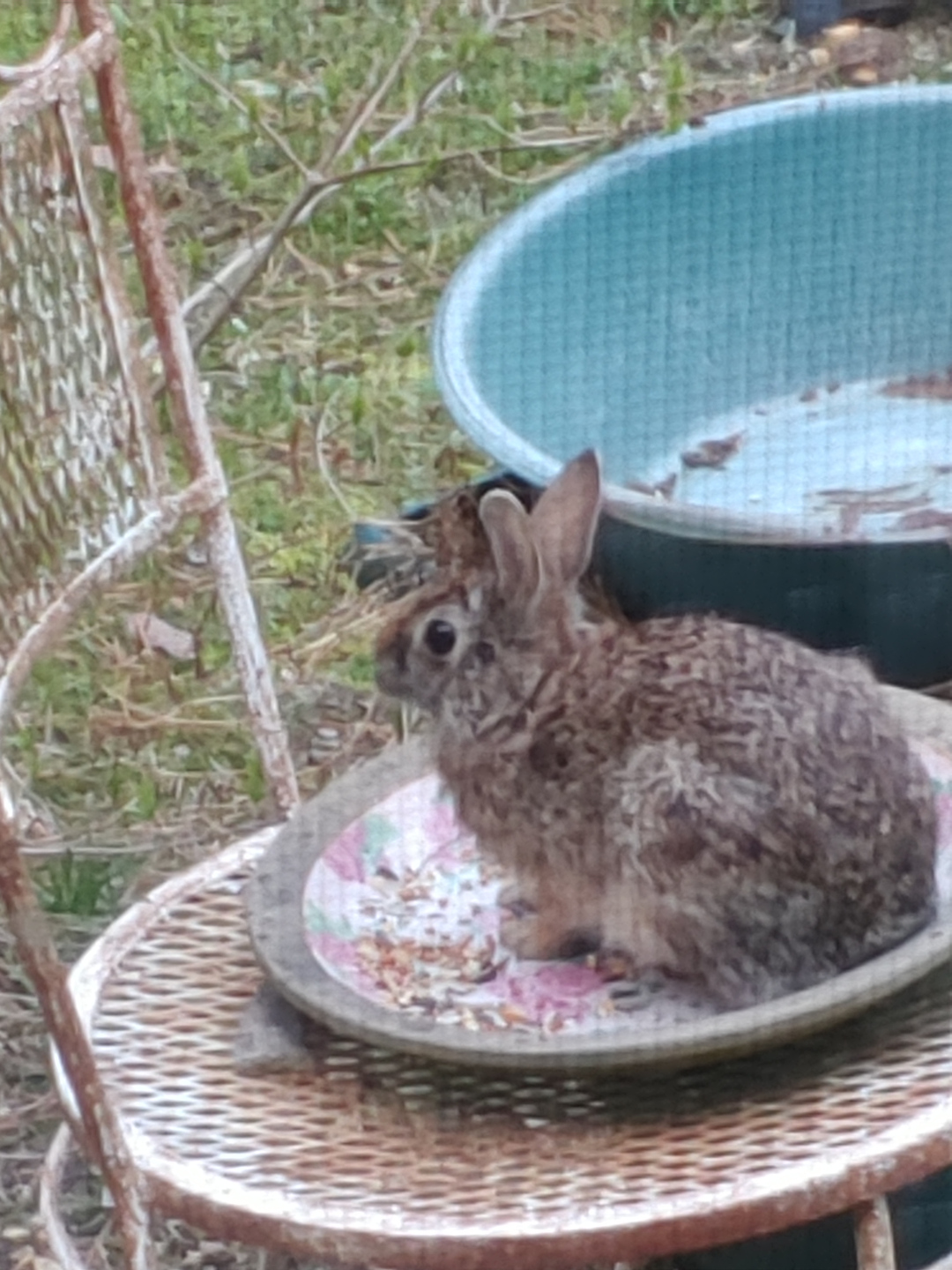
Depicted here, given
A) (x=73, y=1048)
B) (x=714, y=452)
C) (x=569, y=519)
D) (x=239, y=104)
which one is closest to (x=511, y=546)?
(x=569, y=519)

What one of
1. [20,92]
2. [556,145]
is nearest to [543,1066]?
[20,92]

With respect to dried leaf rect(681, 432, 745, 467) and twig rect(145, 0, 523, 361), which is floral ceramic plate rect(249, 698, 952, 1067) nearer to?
dried leaf rect(681, 432, 745, 467)

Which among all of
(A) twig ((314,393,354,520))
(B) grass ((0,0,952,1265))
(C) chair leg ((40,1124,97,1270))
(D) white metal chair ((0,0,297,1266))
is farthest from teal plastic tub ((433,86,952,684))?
(C) chair leg ((40,1124,97,1270))

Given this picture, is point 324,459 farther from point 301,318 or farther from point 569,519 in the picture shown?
point 569,519

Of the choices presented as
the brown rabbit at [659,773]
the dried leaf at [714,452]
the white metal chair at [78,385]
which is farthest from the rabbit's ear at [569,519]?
the dried leaf at [714,452]

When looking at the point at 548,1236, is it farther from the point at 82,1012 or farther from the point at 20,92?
the point at 20,92

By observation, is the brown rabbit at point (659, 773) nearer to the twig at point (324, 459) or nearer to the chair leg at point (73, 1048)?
the chair leg at point (73, 1048)
